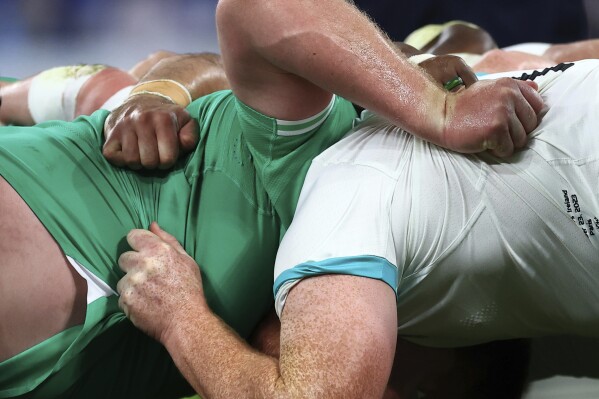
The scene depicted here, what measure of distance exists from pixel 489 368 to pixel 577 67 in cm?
52

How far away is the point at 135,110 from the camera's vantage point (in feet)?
3.85

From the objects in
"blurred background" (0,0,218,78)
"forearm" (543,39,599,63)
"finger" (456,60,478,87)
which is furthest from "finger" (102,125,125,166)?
"blurred background" (0,0,218,78)

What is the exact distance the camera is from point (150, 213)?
114cm

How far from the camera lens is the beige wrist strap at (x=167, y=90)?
1310 mm

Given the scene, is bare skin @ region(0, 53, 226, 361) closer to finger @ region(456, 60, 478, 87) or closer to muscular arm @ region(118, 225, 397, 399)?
muscular arm @ region(118, 225, 397, 399)

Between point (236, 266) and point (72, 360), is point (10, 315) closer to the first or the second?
point (72, 360)

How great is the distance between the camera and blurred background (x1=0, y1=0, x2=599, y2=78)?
2582mm

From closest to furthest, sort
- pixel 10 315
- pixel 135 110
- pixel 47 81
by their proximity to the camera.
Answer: pixel 10 315 < pixel 135 110 < pixel 47 81

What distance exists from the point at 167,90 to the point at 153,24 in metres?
1.43

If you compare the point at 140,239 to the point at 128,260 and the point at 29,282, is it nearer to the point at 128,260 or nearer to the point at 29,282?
the point at 128,260

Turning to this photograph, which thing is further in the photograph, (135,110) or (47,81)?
(47,81)

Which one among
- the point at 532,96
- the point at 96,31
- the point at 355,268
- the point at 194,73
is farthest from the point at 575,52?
the point at 96,31

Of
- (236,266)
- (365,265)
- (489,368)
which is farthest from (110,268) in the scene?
(489,368)

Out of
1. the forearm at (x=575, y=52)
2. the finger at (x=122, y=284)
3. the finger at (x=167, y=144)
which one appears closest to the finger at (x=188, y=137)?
the finger at (x=167, y=144)
